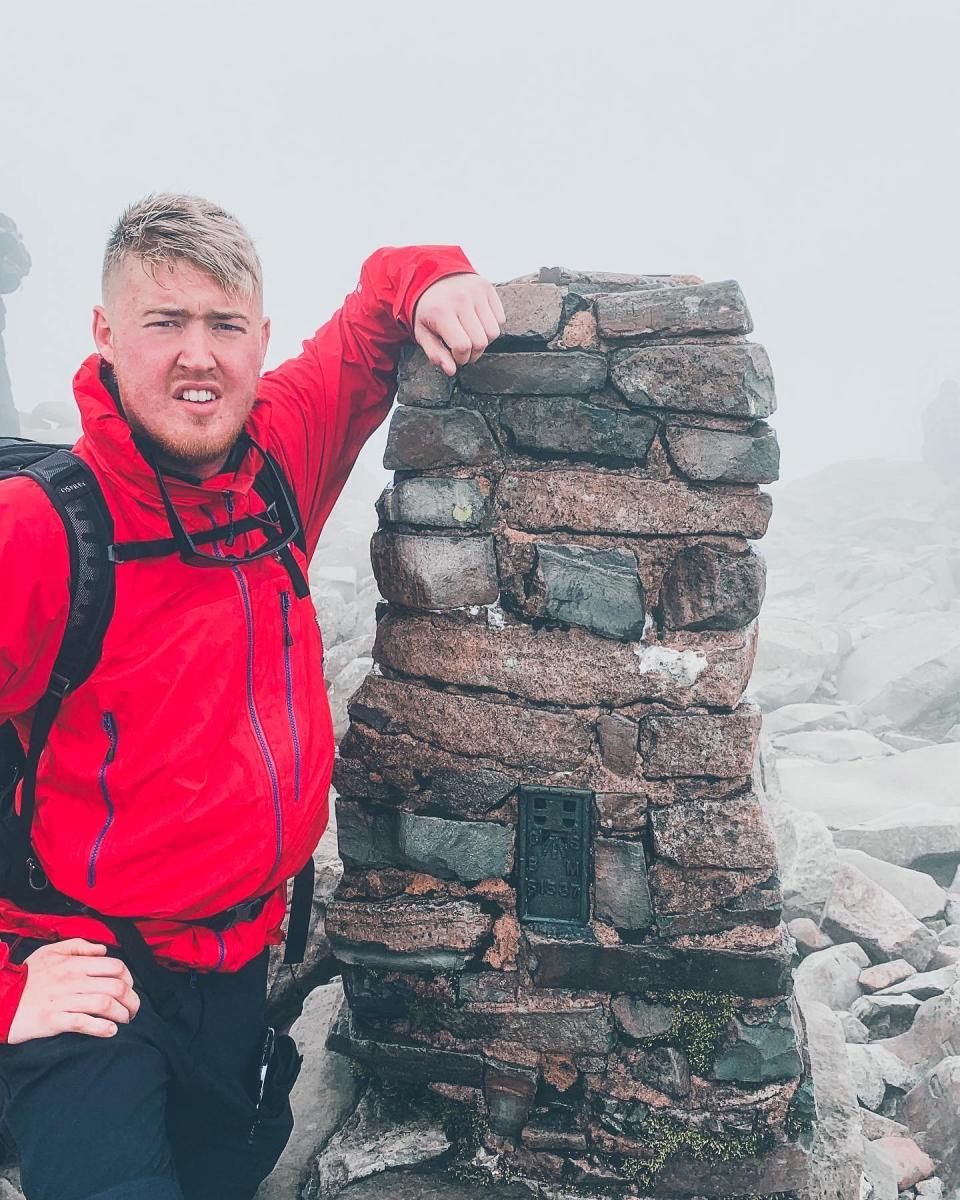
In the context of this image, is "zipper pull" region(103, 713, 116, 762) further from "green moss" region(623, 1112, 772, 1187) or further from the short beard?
"green moss" region(623, 1112, 772, 1187)

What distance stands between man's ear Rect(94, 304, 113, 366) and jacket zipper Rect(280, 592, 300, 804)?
0.77 metres

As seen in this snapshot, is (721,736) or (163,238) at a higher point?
(163,238)

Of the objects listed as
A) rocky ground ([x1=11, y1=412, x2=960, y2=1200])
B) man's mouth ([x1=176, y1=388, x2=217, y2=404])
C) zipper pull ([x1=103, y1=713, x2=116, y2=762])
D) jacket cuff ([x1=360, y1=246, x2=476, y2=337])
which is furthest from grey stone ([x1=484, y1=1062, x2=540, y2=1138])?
jacket cuff ([x1=360, y1=246, x2=476, y2=337])

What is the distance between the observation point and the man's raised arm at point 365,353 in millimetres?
2680

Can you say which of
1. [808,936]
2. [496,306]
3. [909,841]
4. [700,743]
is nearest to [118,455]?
[496,306]

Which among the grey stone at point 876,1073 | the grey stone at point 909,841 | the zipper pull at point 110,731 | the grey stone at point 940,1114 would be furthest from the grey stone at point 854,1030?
the zipper pull at point 110,731

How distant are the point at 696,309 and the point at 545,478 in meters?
0.65

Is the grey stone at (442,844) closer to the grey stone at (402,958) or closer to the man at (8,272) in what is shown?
the grey stone at (402,958)

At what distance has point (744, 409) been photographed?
2674mm

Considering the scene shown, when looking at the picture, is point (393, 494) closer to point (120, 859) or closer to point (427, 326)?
point (427, 326)

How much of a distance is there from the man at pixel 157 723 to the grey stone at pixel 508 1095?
3.06 ft

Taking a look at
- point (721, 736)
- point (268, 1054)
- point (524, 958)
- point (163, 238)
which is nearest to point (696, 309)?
point (721, 736)

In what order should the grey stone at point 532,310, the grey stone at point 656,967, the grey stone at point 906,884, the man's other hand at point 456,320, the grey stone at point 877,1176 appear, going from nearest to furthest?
the man's other hand at point 456,320
the grey stone at point 532,310
the grey stone at point 656,967
the grey stone at point 877,1176
the grey stone at point 906,884

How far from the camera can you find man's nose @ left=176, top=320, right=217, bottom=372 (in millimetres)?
2314
